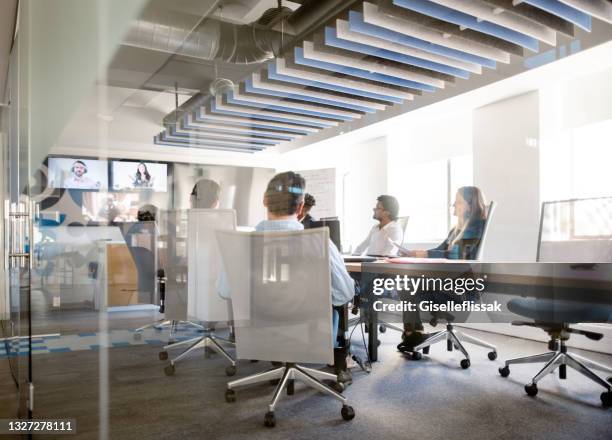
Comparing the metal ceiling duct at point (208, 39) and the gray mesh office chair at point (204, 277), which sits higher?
the metal ceiling duct at point (208, 39)

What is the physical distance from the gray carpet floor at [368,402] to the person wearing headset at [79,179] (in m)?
0.62

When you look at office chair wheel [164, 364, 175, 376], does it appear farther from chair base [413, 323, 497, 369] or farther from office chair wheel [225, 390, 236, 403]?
chair base [413, 323, 497, 369]

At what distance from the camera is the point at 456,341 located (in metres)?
1.76

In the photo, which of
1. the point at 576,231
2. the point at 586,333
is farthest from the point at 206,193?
the point at 586,333

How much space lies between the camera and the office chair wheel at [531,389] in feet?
5.46

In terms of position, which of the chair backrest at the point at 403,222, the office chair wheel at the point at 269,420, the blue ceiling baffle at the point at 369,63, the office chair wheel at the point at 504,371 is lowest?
the office chair wheel at the point at 269,420

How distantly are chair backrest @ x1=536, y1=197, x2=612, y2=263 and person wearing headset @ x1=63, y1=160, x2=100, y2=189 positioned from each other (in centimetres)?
155

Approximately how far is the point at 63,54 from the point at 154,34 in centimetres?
96

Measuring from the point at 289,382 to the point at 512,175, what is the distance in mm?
1217

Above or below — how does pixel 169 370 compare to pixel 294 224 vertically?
below

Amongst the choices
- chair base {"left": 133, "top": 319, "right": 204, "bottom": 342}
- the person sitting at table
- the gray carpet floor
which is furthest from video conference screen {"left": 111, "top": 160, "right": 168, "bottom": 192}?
the gray carpet floor

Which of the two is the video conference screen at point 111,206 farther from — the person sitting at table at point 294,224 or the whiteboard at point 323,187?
the whiteboard at point 323,187

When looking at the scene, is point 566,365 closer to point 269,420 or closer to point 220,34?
point 269,420

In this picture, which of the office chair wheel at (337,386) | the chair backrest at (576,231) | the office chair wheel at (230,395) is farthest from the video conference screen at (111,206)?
the chair backrest at (576,231)
